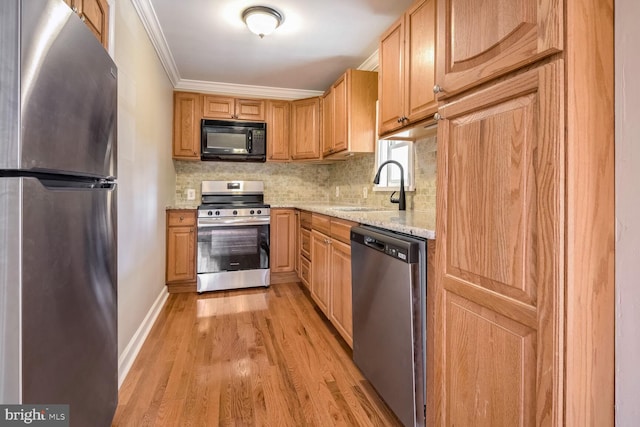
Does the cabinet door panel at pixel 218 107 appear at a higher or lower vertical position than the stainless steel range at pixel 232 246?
higher

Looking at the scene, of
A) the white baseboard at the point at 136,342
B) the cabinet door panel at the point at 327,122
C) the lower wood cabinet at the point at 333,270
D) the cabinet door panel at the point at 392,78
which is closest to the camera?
the white baseboard at the point at 136,342

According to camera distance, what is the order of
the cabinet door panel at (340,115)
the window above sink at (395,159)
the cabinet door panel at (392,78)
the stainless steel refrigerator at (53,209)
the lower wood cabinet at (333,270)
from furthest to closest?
1. the cabinet door panel at (340,115)
2. the window above sink at (395,159)
3. the lower wood cabinet at (333,270)
4. the cabinet door panel at (392,78)
5. the stainless steel refrigerator at (53,209)

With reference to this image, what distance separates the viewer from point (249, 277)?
11.4 ft

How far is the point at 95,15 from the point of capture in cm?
140

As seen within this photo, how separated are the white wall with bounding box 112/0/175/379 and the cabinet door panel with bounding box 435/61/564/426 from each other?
1.67m

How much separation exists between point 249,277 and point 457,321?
2730 millimetres

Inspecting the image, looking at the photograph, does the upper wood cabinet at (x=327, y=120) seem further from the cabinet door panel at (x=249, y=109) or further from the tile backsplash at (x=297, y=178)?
the cabinet door panel at (x=249, y=109)

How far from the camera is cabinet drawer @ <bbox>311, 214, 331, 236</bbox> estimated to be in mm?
2414

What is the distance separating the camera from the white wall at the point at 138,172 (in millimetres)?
1761

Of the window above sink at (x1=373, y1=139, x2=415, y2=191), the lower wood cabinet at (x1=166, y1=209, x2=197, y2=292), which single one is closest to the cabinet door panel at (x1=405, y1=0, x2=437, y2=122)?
the window above sink at (x1=373, y1=139, x2=415, y2=191)

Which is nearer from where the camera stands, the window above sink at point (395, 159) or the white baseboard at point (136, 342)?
the white baseboard at point (136, 342)

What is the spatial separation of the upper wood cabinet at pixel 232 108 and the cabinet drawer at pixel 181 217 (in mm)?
1140

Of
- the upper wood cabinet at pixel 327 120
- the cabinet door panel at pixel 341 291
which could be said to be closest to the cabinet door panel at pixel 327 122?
the upper wood cabinet at pixel 327 120
